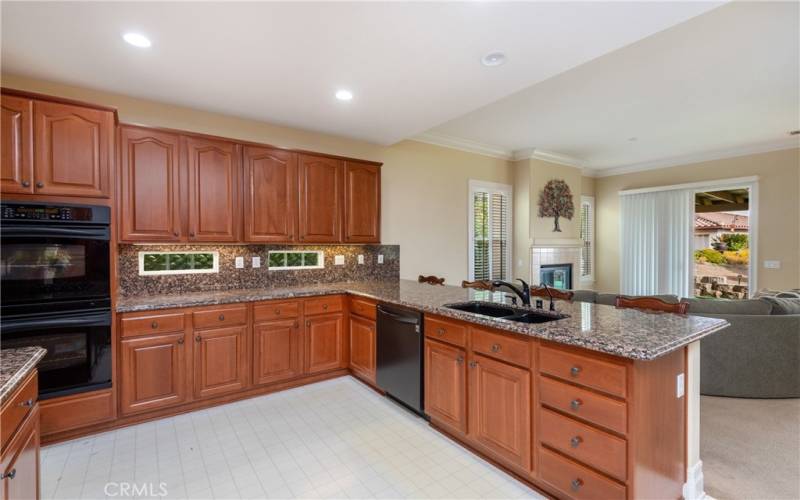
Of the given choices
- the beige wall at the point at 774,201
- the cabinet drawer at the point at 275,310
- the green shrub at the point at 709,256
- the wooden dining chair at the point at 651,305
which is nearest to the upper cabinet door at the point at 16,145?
the cabinet drawer at the point at 275,310

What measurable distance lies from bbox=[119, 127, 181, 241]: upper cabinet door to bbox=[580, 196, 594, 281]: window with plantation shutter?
6971 millimetres

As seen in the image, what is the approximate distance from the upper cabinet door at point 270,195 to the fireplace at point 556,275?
13.3 ft

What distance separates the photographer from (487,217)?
5645mm

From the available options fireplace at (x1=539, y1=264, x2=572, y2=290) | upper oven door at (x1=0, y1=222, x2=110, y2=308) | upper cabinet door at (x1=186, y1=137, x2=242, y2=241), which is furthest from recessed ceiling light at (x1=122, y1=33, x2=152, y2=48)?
fireplace at (x1=539, y1=264, x2=572, y2=290)

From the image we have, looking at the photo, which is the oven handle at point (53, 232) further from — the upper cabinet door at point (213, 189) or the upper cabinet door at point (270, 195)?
the upper cabinet door at point (270, 195)

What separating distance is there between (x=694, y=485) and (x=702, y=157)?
236 inches

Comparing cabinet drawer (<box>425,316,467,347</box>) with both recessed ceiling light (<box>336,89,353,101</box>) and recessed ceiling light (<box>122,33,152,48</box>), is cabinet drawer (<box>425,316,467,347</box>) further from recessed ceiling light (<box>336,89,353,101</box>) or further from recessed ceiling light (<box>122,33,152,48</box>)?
recessed ceiling light (<box>122,33,152,48</box>)

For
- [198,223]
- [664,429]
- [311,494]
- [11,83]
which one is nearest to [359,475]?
[311,494]

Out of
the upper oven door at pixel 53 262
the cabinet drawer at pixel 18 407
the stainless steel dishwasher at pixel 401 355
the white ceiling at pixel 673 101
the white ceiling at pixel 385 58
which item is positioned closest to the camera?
the cabinet drawer at pixel 18 407

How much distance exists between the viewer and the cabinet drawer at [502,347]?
1.98 meters

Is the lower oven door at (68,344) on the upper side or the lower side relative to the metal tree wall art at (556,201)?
lower

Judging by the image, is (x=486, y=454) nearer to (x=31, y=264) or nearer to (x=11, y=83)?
(x=31, y=264)

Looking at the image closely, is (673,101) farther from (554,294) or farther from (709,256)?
(709,256)

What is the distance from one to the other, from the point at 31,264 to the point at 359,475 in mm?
2464
